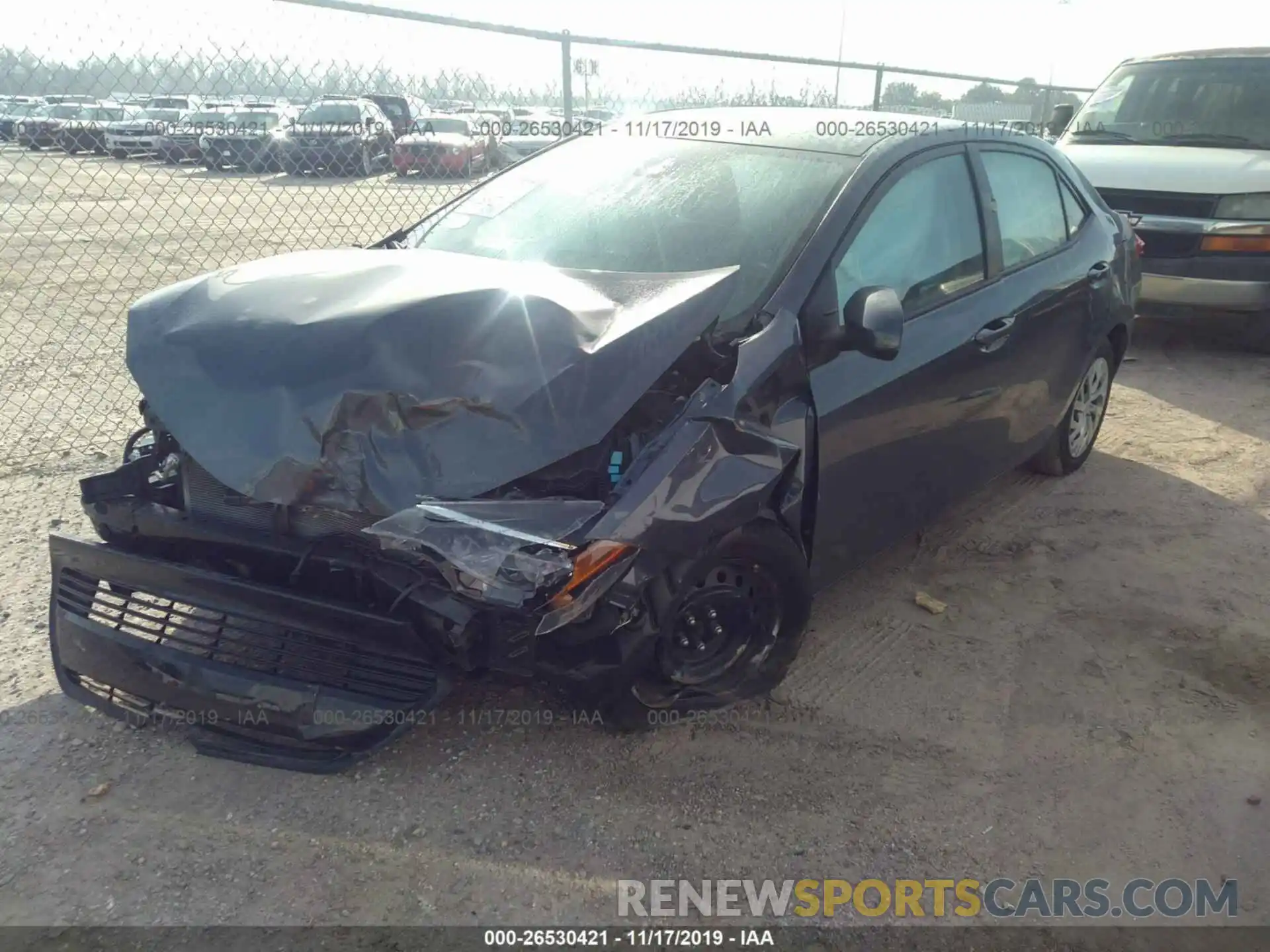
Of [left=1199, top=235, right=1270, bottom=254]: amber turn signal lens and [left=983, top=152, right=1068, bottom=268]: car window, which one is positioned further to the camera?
[left=1199, top=235, right=1270, bottom=254]: amber turn signal lens

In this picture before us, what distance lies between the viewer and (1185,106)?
25.2ft

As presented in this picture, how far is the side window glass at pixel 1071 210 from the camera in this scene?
4383 millimetres

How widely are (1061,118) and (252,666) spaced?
849 cm

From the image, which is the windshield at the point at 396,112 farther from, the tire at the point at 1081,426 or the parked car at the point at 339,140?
the tire at the point at 1081,426

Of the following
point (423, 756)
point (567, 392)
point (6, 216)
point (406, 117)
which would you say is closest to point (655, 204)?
point (567, 392)

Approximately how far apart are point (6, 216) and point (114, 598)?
15096mm

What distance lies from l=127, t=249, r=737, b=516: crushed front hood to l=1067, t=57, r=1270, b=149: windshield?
668 cm

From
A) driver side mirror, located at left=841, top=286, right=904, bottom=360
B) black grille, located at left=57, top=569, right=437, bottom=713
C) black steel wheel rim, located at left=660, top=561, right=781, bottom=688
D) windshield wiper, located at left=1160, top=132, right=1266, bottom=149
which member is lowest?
black steel wheel rim, located at left=660, top=561, right=781, bottom=688

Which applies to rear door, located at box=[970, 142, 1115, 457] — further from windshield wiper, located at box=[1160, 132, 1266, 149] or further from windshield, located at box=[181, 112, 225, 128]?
windshield, located at box=[181, 112, 225, 128]

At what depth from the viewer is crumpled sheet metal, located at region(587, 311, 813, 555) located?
237cm

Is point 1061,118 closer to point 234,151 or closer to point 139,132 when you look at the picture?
point 234,151

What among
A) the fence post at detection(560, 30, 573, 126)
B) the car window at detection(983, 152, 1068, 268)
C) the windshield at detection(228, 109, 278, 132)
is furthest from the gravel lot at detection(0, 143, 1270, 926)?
the windshield at detection(228, 109, 278, 132)

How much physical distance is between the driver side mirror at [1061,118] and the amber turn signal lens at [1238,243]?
2.17 m

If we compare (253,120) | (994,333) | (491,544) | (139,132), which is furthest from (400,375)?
(139,132)
